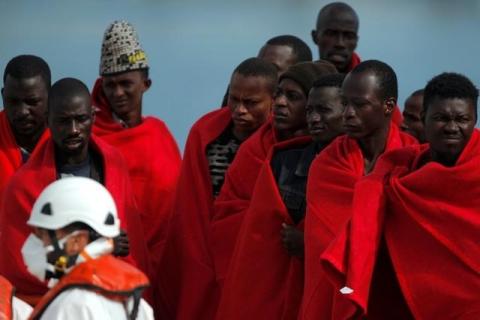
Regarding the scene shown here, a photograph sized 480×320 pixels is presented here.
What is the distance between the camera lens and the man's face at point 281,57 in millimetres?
10219

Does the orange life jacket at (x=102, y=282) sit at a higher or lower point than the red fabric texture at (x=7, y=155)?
higher

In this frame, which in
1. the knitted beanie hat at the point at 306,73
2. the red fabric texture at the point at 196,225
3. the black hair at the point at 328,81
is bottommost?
the red fabric texture at the point at 196,225

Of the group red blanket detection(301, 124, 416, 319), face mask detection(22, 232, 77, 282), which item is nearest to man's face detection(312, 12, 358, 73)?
red blanket detection(301, 124, 416, 319)

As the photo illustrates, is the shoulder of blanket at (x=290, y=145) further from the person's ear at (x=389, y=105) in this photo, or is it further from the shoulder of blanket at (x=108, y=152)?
the shoulder of blanket at (x=108, y=152)

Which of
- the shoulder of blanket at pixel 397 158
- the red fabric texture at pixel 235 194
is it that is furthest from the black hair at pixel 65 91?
the shoulder of blanket at pixel 397 158

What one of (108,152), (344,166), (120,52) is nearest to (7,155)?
(108,152)

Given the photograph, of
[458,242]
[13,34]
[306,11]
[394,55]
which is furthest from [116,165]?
[306,11]

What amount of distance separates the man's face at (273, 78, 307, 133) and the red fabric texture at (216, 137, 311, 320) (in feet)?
0.37

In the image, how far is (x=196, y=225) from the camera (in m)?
9.67

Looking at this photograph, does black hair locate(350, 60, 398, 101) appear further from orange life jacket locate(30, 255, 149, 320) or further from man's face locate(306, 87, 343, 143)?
orange life jacket locate(30, 255, 149, 320)

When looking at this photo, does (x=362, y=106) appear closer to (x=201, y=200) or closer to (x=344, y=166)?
(x=344, y=166)

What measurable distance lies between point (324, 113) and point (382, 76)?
1.13 ft

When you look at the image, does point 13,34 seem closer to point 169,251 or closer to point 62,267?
point 169,251

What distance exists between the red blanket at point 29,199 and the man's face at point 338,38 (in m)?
2.11
